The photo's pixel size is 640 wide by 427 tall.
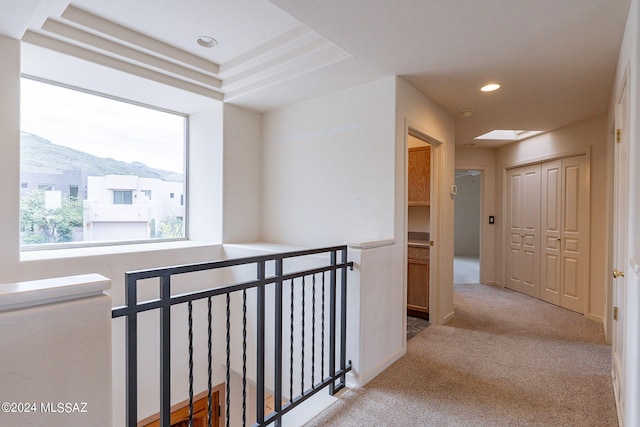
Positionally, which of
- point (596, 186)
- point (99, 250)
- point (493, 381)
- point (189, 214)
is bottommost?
point (493, 381)

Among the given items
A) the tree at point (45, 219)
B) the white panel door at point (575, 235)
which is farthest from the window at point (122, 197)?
the white panel door at point (575, 235)

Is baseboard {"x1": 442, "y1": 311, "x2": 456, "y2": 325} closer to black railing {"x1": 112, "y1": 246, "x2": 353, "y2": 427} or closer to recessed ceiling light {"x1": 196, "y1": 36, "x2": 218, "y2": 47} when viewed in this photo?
black railing {"x1": 112, "y1": 246, "x2": 353, "y2": 427}

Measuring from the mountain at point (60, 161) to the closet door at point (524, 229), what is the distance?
5.39 meters

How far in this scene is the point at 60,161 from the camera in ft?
9.95

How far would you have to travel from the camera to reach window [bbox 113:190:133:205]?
11.1ft

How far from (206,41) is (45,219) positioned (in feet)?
6.98

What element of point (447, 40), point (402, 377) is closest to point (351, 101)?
point (447, 40)

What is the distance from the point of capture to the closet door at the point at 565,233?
421 centimetres

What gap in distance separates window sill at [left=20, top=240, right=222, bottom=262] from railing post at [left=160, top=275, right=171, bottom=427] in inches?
67.8

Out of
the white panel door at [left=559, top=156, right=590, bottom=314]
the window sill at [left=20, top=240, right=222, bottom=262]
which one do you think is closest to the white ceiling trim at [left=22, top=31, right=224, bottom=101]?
the window sill at [left=20, top=240, right=222, bottom=262]

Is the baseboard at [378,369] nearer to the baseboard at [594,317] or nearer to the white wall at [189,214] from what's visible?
the white wall at [189,214]

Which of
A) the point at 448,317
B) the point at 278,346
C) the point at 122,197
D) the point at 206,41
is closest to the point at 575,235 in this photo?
the point at 448,317

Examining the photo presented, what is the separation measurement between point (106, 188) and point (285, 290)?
2.08m

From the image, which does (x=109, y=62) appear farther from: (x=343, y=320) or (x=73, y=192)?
(x=343, y=320)
